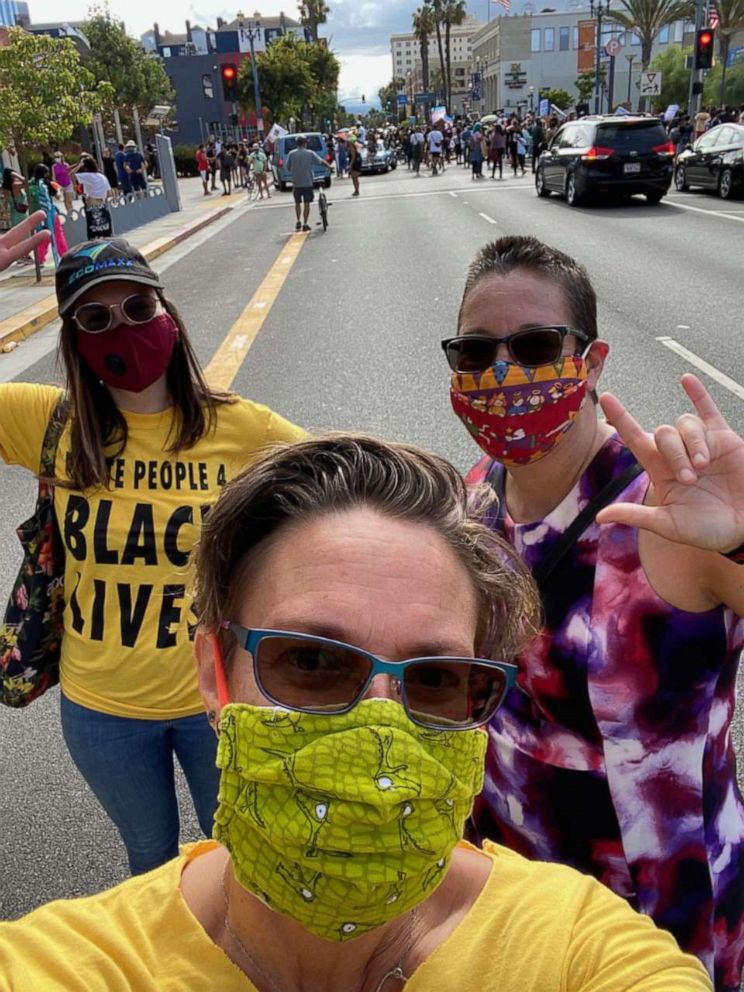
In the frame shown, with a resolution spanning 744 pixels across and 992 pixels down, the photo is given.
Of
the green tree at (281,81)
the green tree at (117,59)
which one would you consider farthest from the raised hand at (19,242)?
the green tree at (281,81)

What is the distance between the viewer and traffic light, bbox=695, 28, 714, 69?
26938 mm

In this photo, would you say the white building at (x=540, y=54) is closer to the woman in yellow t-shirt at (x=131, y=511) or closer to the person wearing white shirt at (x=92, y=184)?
the person wearing white shirt at (x=92, y=184)

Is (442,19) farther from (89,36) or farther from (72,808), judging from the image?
(72,808)

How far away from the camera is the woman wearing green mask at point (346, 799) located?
119 centimetres

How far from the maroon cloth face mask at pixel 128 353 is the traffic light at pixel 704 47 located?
98.7 ft

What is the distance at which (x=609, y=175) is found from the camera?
60.7 feet

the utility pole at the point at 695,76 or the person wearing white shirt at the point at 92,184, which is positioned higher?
the utility pole at the point at 695,76

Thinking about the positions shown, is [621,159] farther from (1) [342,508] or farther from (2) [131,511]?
(1) [342,508]

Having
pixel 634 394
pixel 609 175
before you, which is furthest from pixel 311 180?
pixel 634 394

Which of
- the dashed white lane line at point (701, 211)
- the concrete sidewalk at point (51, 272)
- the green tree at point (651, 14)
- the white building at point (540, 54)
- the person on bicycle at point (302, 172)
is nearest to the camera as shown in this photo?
the concrete sidewalk at point (51, 272)

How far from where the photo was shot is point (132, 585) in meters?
2.25

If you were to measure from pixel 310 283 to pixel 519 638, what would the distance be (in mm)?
12184

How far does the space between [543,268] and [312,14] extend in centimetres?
10340

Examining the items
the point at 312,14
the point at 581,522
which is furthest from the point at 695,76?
the point at 312,14
